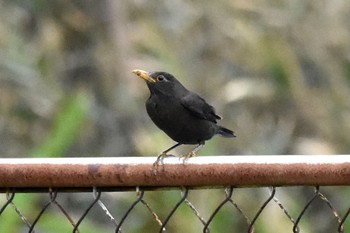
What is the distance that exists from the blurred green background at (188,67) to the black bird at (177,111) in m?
3.23

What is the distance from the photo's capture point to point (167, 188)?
232cm

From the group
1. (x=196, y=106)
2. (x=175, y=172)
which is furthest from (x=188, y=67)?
(x=175, y=172)

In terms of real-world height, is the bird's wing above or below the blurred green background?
above

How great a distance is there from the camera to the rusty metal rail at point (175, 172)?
225cm

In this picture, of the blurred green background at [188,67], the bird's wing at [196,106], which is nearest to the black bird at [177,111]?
the bird's wing at [196,106]

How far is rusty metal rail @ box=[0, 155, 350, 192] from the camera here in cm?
225

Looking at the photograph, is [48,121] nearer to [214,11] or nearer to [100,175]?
[214,11]

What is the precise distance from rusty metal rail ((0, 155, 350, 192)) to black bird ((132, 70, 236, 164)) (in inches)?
41.5

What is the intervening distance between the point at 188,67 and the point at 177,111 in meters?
3.84

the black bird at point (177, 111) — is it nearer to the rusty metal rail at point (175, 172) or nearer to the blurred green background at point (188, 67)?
the rusty metal rail at point (175, 172)

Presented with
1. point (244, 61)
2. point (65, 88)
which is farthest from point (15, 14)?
point (244, 61)

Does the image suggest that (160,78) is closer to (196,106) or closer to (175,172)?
(196,106)

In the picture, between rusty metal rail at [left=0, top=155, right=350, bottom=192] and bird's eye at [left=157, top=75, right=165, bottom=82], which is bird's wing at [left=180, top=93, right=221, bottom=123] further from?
rusty metal rail at [left=0, top=155, right=350, bottom=192]

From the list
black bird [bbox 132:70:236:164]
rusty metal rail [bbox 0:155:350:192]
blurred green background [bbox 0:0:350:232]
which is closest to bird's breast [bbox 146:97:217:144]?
black bird [bbox 132:70:236:164]
